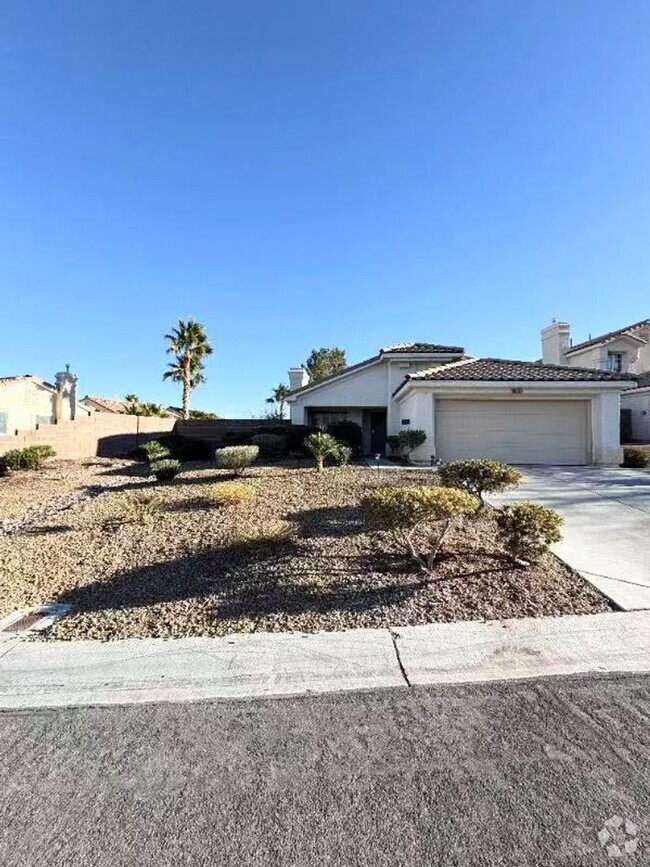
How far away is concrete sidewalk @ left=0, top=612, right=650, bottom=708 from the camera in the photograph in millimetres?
3398

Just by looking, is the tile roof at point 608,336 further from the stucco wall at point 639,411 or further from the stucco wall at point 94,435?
the stucco wall at point 94,435

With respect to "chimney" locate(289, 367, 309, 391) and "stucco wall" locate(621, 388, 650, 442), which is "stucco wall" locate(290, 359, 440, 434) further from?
"stucco wall" locate(621, 388, 650, 442)

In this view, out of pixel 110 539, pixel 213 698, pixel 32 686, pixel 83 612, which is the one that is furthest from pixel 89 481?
pixel 213 698

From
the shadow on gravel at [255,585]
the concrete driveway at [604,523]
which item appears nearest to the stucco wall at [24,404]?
the shadow on gravel at [255,585]

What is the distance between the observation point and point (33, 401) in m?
22.5

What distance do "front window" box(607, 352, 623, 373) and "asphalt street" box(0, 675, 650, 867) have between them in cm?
2743

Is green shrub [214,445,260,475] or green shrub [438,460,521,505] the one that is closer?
green shrub [438,460,521,505]

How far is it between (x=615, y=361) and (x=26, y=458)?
2917cm

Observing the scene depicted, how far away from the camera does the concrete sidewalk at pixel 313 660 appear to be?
3.40m

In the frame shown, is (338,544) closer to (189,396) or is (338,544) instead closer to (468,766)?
(468,766)

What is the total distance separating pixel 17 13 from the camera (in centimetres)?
861

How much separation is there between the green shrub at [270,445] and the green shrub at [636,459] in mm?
11874

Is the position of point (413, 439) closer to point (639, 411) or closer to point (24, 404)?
point (639, 411)

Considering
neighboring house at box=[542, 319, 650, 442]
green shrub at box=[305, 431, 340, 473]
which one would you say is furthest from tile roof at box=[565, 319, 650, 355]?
green shrub at box=[305, 431, 340, 473]
